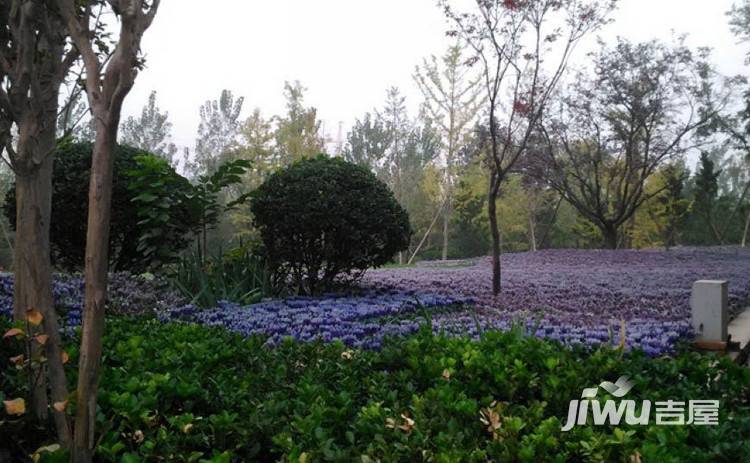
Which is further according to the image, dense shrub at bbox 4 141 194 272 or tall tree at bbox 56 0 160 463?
dense shrub at bbox 4 141 194 272

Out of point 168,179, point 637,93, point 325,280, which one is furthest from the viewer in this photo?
point 637,93

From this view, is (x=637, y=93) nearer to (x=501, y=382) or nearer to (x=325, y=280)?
(x=325, y=280)

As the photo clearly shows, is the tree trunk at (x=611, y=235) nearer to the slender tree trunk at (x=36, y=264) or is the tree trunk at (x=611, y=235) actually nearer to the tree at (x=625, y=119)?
the tree at (x=625, y=119)

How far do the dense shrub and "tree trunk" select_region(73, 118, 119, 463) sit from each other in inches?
193

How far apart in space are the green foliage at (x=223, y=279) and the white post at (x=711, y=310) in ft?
11.4

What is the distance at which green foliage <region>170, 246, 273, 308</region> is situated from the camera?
5.52 m

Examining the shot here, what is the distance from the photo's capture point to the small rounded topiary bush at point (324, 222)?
5949 millimetres

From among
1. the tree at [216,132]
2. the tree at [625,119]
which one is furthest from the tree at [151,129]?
the tree at [625,119]

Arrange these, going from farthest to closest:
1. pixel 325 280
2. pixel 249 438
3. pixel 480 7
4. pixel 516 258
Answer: pixel 516 258 < pixel 480 7 < pixel 325 280 < pixel 249 438

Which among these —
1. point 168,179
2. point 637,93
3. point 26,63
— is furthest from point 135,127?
point 26,63

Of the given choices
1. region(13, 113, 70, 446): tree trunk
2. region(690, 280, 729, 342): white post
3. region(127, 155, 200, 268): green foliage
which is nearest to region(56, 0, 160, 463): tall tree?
region(13, 113, 70, 446): tree trunk

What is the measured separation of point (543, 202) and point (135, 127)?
16410mm

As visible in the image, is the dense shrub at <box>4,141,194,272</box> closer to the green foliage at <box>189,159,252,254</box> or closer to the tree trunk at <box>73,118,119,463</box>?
the green foliage at <box>189,159,252,254</box>

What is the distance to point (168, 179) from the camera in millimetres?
5957
